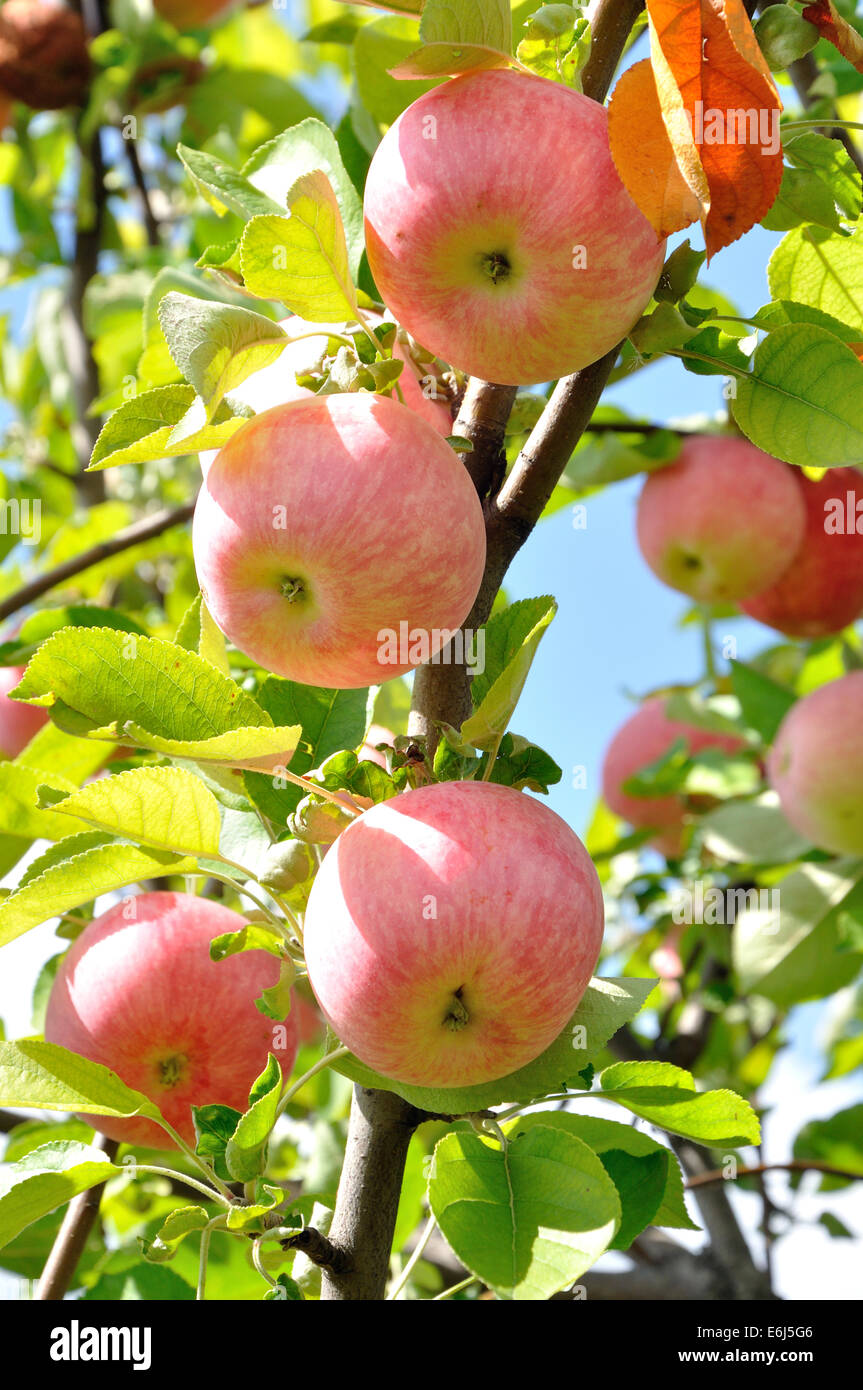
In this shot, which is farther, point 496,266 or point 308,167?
point 308,167

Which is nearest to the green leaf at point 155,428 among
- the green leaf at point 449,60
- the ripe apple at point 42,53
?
the green leaf at point 449,60

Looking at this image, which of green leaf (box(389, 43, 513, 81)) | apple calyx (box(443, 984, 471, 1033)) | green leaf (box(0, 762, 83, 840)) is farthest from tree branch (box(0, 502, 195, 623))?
apple calyx (box(443, 984, 471, 1033))

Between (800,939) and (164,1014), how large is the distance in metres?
1.22

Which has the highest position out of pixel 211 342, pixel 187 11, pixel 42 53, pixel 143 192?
pixel 187 11

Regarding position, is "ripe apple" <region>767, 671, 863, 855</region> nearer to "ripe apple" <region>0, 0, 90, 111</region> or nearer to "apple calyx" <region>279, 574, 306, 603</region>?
"apple calyx" <region>279, 574, 306, 603</region>

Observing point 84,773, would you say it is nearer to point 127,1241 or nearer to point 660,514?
point 127,1241

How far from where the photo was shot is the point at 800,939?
1905 millimetres

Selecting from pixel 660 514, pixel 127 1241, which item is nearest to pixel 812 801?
pixel 660 514

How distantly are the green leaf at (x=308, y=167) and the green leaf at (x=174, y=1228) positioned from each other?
26.4 inches

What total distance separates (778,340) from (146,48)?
6.39 ft

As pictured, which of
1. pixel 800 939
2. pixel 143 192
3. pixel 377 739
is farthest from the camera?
pixel 143 192

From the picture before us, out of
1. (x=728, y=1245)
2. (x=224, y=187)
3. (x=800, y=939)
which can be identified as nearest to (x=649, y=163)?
(x=224, y=187)

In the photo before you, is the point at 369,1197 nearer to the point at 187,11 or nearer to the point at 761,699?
the point at 761,699
